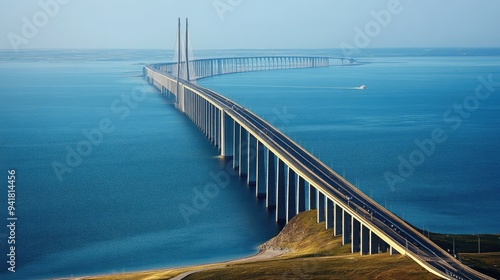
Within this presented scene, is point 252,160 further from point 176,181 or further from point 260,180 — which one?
point 176,181

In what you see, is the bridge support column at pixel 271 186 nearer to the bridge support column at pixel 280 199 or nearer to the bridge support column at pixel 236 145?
the bridge support column at pixel 280 199

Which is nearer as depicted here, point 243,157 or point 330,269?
point 330,269

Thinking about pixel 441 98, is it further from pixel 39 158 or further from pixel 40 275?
pixel 40 275

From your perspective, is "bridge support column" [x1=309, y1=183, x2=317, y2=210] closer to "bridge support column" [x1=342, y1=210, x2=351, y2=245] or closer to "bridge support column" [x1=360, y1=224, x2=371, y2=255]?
"bridge support column" [x1=342, y1=210, x2=351, y2=245]

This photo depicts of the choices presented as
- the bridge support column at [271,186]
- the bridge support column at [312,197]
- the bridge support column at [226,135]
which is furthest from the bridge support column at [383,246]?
the bridge support column at [226,135]

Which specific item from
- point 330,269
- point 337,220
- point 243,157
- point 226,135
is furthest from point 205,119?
point 330,269

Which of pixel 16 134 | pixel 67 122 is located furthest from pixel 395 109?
pixel 16 134

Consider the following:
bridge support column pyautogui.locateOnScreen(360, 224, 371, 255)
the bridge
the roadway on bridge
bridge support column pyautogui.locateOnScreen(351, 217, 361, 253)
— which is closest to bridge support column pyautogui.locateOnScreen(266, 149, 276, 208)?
the bridge
